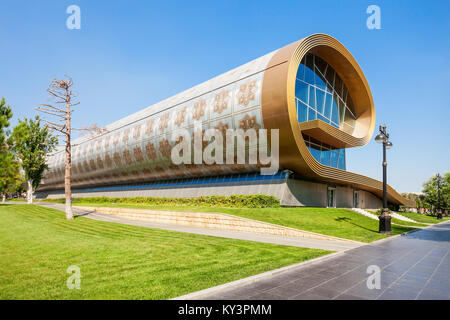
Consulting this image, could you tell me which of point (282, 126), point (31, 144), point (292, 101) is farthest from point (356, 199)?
point (31, 144)

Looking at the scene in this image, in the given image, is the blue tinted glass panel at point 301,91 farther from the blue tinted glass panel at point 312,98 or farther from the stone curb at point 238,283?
the stone curb at point 238,283

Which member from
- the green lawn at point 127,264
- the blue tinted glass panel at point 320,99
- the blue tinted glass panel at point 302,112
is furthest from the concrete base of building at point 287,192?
the green lawn at point 127,264

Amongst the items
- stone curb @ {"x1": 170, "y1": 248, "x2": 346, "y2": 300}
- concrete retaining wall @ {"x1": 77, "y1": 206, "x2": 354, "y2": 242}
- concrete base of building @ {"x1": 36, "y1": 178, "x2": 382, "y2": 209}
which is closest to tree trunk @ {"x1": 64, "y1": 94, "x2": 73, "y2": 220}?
concrete retaining wall @ {"x1": 77, "y1": 206, "x2": 354, "y2": 242}

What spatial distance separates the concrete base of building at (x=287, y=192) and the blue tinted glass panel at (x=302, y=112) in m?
5.86

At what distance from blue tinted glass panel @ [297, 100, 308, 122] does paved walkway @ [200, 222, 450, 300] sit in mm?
18155

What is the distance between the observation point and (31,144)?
36.3 m

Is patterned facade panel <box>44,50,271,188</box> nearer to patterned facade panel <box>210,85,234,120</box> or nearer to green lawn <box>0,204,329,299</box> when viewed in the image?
patterned facade panel <box>210,85,234,120</box>

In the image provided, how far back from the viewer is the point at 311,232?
1470 centimetres

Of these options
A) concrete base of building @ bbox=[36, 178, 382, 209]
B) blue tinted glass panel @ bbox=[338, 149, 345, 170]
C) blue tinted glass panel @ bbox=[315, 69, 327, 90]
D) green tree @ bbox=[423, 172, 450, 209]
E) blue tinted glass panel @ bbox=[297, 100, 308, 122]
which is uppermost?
blue tinted glass panel @ bbox=[315, 69, 327, 90]

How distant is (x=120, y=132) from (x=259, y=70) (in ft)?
87.6

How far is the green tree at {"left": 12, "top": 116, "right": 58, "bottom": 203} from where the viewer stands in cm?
3472
